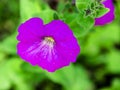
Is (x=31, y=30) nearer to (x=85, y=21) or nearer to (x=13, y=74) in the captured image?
(x=85, y=21)

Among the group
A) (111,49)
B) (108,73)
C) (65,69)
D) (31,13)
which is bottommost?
(108,73)

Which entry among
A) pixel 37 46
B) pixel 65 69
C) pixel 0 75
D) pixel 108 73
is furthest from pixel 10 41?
pixel 108 73

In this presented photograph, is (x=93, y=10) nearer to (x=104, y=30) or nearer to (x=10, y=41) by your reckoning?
(x=10, y=41)

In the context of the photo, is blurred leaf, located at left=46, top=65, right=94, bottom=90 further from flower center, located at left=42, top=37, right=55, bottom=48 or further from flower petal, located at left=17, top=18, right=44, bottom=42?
flower petal, located at left=17, top=18, right=44, bottom=42

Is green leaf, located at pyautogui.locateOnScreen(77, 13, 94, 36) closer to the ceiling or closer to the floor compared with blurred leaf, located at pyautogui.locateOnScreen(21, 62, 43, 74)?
closer to the ceiling

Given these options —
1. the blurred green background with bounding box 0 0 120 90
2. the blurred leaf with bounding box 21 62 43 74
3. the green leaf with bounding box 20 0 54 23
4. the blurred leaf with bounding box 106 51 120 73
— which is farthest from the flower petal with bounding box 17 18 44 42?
the blurred leaf with bounding box 106 51 120 73

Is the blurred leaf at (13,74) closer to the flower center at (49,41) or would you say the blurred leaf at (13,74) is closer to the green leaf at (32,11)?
the green leaf at (32,11)

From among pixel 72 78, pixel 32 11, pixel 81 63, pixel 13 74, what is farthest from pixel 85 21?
pixel 81 63
